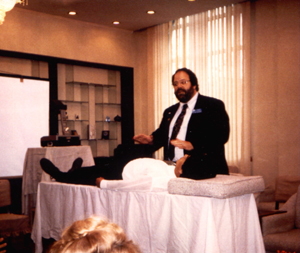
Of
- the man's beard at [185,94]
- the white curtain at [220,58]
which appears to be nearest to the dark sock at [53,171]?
the man's beard at [185,94]

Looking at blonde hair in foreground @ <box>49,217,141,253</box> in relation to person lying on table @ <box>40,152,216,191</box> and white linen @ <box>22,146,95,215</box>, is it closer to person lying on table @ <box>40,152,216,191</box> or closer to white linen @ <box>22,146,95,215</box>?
person lying on table @ <box>40,152,216,191</box>

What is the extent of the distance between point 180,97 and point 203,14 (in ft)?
11.9

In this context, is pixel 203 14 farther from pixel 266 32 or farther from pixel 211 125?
pixel 211 125

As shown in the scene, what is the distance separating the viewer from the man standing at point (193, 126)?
8.96 ft

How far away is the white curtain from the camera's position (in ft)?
18.7

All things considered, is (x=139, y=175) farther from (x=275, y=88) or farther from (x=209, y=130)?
(x=275, y=88)

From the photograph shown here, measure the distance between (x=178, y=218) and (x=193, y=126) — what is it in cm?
91

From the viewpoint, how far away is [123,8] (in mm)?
5902

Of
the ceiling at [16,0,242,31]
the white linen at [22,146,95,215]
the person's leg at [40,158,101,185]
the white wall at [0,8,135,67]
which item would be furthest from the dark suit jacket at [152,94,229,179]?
the white wall at [0,8,135,67]

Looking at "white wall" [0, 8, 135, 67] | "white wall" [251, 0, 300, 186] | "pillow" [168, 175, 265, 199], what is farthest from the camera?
"white wall" [0, 8, 135, 67]

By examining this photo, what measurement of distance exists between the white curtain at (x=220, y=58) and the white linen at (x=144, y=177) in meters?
3.21

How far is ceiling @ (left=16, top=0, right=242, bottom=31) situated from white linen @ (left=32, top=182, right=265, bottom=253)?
145 inches

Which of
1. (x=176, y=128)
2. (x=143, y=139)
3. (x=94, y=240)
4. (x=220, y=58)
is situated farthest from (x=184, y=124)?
(x=220, y=58)

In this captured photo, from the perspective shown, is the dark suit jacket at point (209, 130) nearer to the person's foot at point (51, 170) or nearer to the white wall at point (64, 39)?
the person's foot at point (51, 170)
